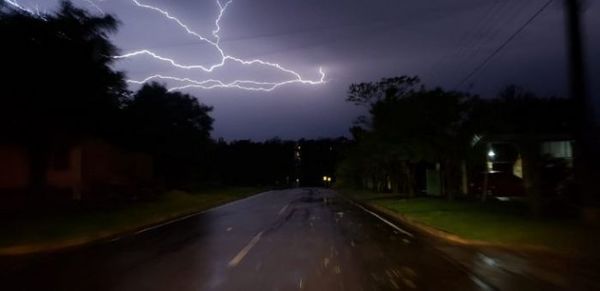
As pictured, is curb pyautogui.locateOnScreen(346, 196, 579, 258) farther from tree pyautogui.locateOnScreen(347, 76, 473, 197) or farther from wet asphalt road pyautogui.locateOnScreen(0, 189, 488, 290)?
tree pyautogui.locateOnScreen(347, 76, 473, 197)

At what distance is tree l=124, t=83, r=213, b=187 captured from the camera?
5880cm

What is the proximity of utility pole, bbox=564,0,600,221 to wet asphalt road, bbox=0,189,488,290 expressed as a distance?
174 inches

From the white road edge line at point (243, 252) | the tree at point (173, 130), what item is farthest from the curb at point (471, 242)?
the tree at point (173, 130)

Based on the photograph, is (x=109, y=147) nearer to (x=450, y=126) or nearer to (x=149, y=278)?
(x=450, y=126)

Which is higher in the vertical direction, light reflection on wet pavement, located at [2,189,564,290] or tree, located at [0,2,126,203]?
tree, located at [0,2,126,203]

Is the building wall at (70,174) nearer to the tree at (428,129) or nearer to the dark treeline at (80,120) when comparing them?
the dark treeline at (80,120)

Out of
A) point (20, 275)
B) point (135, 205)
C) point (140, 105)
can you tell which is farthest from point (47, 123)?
point (140, 105)

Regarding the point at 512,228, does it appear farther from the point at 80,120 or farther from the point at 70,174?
the point at 70,174

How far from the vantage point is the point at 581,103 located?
58.9 ft

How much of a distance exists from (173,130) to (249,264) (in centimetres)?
5039

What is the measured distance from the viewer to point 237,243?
18.8 metres

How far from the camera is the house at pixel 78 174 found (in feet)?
119

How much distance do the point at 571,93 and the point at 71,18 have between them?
1997cm

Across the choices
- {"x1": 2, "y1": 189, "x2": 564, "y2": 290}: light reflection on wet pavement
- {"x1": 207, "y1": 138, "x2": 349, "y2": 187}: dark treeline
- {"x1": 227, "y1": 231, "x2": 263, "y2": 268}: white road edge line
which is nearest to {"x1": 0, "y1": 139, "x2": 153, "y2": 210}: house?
{"x1": 2, "y1": 189, "x2": 564, "y2": 290}: light reflection on wet pavement
